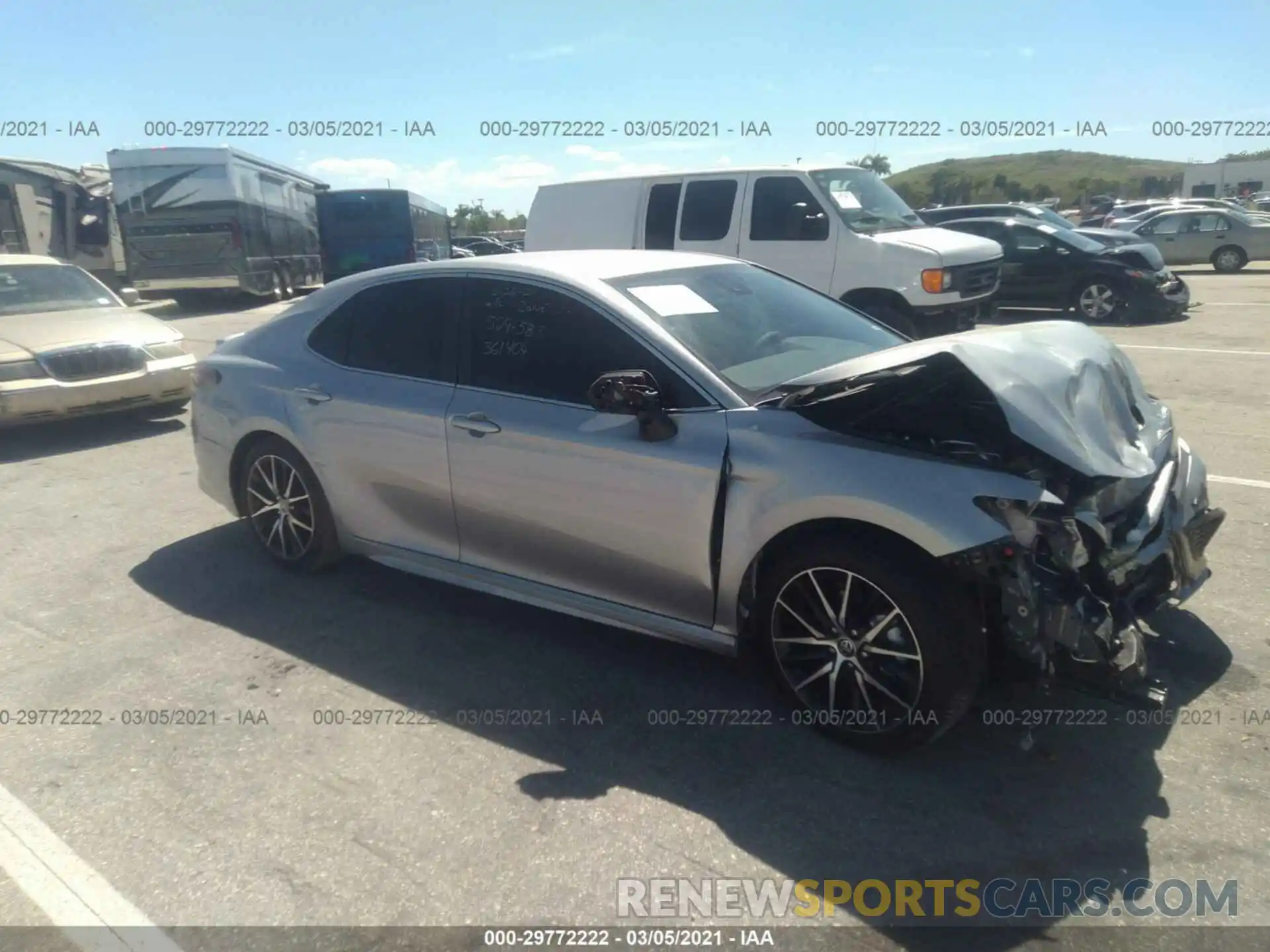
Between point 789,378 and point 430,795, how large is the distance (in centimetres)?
204

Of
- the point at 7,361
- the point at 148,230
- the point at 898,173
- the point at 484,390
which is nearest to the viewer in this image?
the point at 484,390

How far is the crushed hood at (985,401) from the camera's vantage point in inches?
120

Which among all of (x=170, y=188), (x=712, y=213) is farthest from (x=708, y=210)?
(x=170, y=188)

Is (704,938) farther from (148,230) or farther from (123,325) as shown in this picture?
(148,230)

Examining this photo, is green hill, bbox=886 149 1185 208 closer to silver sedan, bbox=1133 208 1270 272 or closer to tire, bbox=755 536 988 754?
silver sedan, bbox=1133 208 1270 272

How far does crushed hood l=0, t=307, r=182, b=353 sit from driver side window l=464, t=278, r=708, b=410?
5676 millimetres

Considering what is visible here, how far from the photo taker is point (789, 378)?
375cm

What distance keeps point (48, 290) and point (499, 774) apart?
842 cm

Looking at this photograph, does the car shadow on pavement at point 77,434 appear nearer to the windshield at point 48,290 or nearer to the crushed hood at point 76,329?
the crushed hood at point 76,329

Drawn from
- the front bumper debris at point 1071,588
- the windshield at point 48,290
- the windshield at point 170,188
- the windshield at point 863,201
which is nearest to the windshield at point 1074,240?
the windshield at point 863,201

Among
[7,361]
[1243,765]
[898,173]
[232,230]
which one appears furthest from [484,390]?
[898,173]

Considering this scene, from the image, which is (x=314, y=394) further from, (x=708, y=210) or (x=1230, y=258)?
(x=1230, y=258)

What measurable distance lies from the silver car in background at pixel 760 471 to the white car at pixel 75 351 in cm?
421

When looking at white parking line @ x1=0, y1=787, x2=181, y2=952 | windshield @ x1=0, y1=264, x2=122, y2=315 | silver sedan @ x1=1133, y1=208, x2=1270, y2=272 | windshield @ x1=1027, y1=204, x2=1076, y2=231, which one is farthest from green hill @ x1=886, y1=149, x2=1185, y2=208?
white parking line @ x1=0, y1=787, x2=181, y2=952
